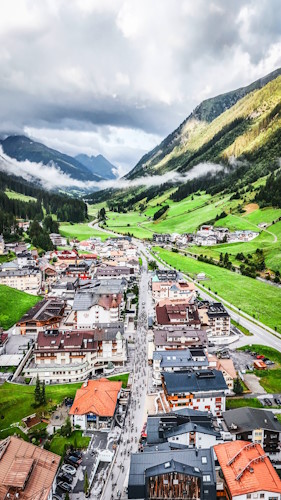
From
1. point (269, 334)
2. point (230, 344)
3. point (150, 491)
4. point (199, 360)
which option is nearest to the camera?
point (150, 491)

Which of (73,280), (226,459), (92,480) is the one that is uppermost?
(73,280)

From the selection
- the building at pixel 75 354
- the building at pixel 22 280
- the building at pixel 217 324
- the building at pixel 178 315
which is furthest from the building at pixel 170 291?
the building at pixel 22 280

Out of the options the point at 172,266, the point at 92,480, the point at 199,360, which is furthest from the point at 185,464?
the point at 172,266

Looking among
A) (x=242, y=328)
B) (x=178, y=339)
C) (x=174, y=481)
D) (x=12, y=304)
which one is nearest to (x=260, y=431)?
(x=174, y=481)

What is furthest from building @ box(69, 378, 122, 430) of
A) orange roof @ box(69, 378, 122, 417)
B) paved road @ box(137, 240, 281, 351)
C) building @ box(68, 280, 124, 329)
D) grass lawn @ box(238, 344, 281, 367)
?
paved road @ box(137, 240, 281, 351)

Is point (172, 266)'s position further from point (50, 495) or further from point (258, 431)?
point (50, 495)

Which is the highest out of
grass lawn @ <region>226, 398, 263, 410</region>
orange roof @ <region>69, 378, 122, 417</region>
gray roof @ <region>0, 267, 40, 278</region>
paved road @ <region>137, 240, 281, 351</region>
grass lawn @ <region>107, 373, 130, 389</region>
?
gray roof @ <region>0, 267, 40, 278</region>

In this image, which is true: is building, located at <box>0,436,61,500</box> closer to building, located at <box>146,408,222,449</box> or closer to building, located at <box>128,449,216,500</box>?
building, located at <box>128,449,216,500</box>
